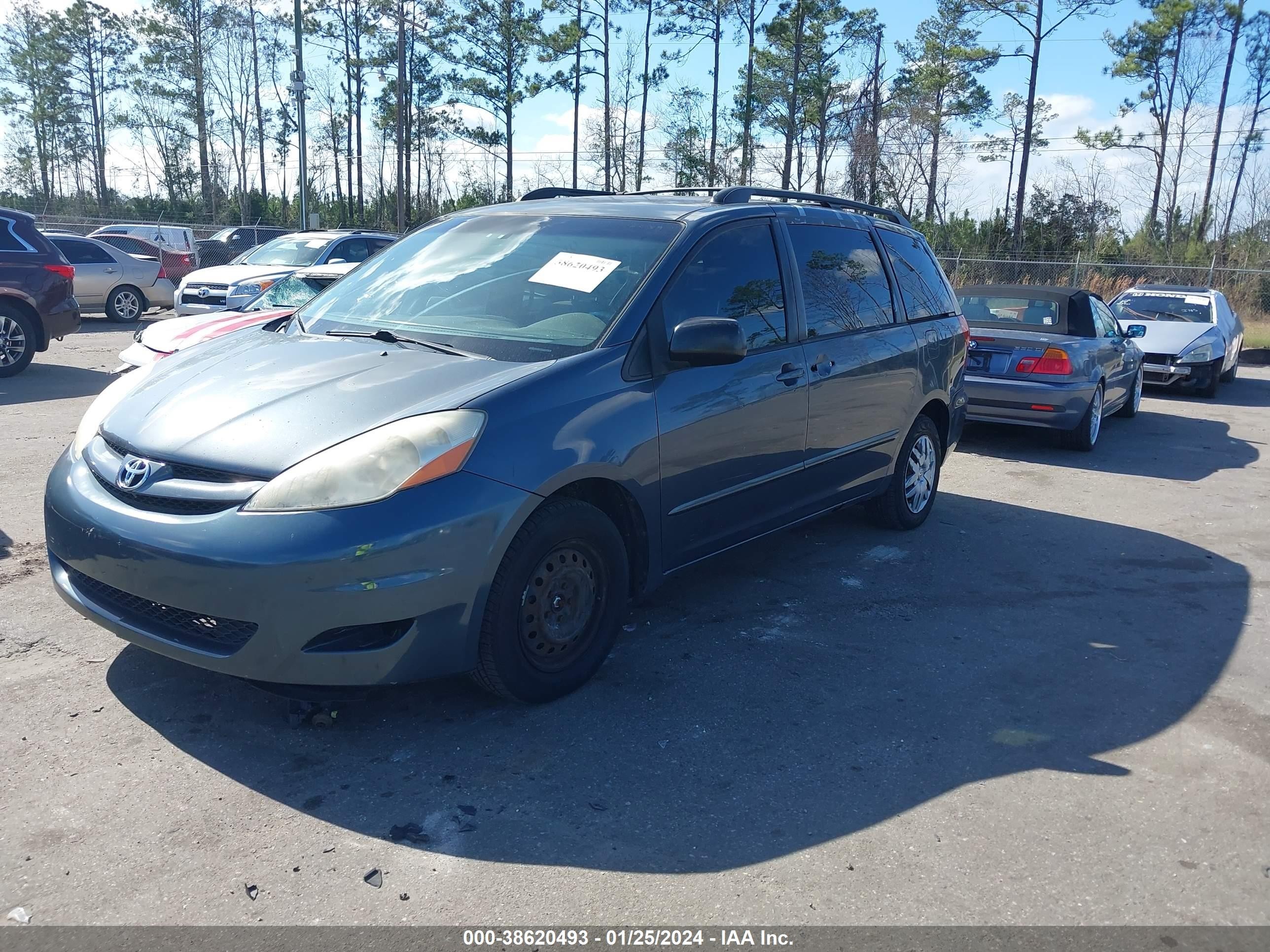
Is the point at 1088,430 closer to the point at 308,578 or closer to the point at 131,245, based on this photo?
the point at 308,578

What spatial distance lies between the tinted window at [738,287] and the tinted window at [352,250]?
36.5ft

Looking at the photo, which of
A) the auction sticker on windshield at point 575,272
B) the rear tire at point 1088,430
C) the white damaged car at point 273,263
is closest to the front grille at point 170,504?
the auction sticker on windshield at point 575,272

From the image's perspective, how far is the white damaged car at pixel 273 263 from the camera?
47.8ft

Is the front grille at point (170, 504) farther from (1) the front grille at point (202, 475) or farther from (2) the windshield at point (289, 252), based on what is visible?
(2) the windshield at point (289, 252)

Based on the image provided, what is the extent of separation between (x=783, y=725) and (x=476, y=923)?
1.55m

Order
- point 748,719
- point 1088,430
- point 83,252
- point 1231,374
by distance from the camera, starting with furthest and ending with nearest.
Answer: point 83,252 < point 1231,374 < point 1088,430 < point 748,719

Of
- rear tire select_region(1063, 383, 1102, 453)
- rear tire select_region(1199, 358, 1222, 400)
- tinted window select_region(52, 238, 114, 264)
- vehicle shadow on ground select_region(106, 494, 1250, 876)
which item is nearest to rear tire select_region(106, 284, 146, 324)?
tinted window select_region(52, 238, 114, 264)

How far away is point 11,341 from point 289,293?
347 cm

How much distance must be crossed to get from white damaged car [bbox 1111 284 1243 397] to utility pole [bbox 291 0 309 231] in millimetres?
20537

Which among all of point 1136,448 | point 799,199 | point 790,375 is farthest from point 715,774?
point 1136,448

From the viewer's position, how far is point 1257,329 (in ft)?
81.1

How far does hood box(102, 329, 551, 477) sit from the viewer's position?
332cm

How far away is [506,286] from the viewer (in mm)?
4383

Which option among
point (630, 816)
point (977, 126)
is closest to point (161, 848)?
point (630, 816)
